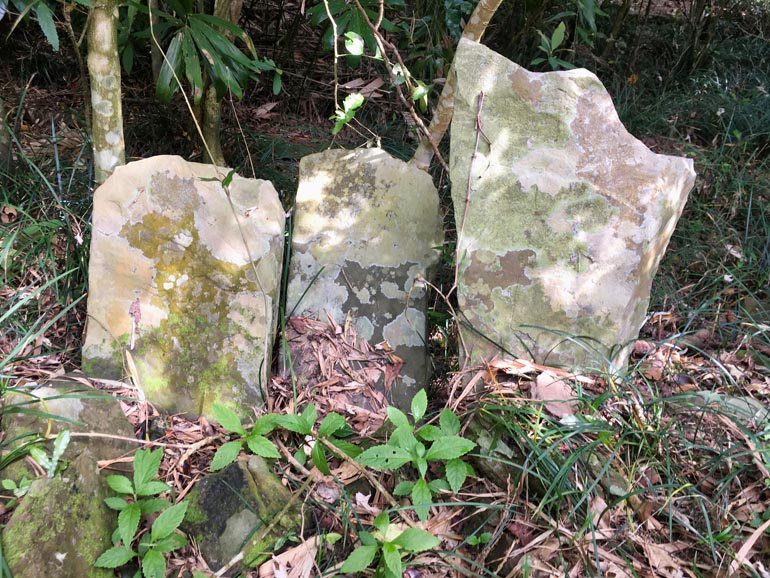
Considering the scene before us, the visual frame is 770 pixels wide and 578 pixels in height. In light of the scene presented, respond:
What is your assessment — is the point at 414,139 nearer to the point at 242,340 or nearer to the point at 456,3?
the point at 456,3

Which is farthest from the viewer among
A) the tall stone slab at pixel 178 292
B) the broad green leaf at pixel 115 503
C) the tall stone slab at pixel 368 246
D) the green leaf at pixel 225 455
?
the tall stone slab at pixel 368 246

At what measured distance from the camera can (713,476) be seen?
5.76 feet

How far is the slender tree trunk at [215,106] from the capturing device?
2.65 meters

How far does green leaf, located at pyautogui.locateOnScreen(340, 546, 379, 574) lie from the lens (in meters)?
1.52

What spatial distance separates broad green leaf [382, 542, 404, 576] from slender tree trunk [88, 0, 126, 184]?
177cm

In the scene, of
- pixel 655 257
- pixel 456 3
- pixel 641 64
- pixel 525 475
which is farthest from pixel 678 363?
pixel 641 64

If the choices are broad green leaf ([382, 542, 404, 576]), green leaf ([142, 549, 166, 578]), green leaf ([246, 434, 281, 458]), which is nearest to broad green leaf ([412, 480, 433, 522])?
broad green leaf ([382, 542, 404, 576])

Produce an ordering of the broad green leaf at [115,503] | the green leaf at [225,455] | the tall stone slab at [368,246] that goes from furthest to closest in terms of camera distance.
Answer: the tall stone slab at [368,246] < the green leaf at [225,455] < the broad green leaf at [115,503]

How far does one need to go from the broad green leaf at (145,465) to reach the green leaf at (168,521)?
0.12m

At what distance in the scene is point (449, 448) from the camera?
172cm

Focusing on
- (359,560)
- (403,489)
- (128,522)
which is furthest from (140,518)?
(403,489)

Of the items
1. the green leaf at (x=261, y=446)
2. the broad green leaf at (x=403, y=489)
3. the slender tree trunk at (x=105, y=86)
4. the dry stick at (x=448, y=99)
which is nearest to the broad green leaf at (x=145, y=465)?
the green leaf at (x=261, y=446)

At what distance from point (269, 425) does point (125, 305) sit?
2.29 ft

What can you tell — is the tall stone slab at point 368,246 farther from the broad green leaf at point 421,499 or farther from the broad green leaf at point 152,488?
the broad green leaf at point 152,488
